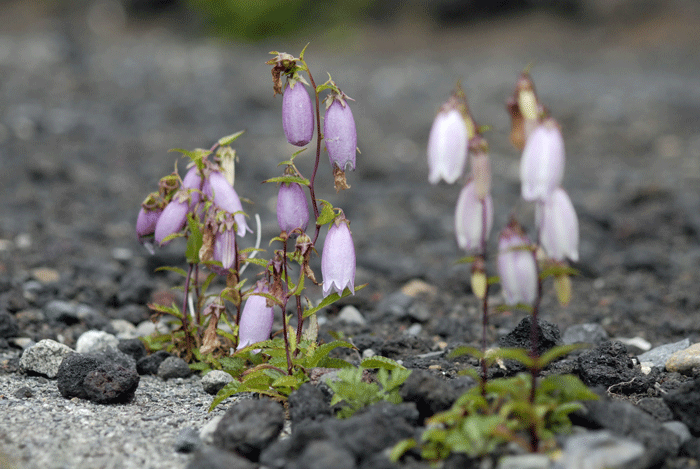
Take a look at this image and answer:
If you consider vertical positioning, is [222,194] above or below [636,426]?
above

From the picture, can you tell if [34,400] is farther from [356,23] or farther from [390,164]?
[356,23]

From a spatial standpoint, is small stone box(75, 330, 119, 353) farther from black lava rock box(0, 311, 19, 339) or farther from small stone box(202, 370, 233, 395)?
small stone box(202, 370, 233, 395)

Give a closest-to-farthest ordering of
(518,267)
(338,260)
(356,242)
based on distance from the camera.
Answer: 1. (518,267)
2. (338,260)
3. (356,242)

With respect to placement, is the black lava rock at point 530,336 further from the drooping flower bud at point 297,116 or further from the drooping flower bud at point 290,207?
the drooping flower bud at point 297,116

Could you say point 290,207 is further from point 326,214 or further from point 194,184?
point 194,184

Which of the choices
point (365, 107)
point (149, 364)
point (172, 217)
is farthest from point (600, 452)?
point (365, 107)

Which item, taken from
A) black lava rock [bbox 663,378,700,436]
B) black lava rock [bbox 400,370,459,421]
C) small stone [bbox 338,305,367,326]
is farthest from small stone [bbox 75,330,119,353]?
black lava rock [bbox 663,378,700,436]
